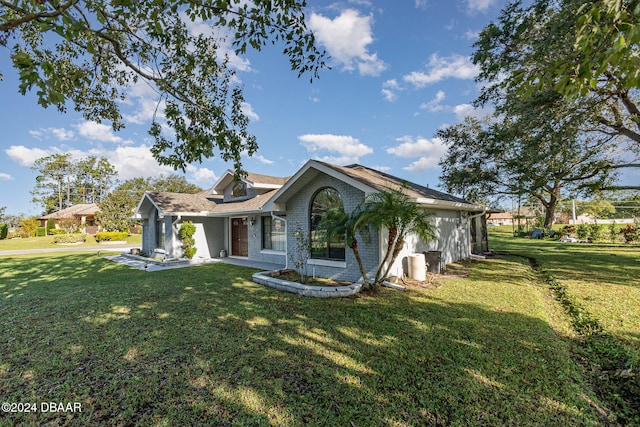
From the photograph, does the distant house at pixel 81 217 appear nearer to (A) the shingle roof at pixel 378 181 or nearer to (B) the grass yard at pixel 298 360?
(B) the grass yard at pixel 298 360

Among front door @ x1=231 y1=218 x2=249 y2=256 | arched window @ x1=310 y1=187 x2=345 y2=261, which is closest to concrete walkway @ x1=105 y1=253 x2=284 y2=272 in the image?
front door @ x1=231 y1=218 x2=249 y2=256

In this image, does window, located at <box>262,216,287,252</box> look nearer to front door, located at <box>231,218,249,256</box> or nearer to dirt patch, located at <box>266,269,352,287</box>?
front door, located at <box>231,218,249,256</box>

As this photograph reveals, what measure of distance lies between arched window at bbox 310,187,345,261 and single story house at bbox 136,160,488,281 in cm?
4

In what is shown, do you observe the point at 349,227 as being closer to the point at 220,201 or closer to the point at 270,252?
the point at 270,252

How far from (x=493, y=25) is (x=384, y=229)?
29.3ft

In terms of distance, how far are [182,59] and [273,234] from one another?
331 inches

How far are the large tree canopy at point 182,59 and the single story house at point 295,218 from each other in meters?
3.67

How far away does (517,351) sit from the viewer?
4.38 m

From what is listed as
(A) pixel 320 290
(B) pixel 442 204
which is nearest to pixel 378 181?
(B) pixel 442 204

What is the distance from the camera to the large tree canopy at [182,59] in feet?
18.1

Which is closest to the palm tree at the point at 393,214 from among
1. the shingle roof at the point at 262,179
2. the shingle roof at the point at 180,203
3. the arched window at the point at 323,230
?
the arched window at the point at 323,230

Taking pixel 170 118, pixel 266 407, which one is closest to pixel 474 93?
pixel 170 118

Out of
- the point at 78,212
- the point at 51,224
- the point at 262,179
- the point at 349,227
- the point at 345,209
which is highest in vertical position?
the point at 262,179

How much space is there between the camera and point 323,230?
977 cm
